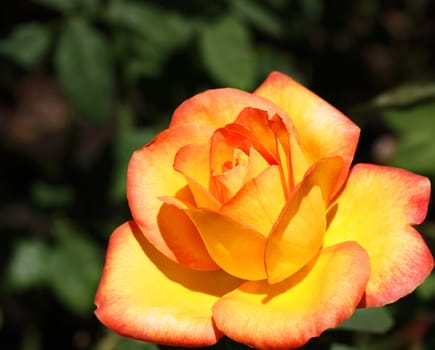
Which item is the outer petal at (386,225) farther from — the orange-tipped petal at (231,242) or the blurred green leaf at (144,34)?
the blurred green leaf at (144,34)

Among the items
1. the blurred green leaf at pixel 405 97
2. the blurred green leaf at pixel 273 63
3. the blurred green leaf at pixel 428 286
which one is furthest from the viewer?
the blurred green leaf at pixel 273 63

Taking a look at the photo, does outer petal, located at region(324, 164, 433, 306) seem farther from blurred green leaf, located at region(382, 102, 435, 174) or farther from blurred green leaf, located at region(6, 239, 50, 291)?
blurred green leaf, located at region(6, 239, 50, 291)

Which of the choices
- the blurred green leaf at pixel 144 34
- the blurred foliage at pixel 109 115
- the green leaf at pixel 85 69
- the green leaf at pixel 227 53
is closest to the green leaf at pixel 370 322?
the blurred foliage at pixel 109 115

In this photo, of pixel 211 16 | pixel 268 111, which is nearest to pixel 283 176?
pixel 268 111

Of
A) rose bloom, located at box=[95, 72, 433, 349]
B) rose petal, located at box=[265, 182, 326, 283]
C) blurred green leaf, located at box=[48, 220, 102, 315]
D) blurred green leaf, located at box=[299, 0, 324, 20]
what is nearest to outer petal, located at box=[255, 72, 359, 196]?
rose bloom, located at box=[95, 72, 433, 349]

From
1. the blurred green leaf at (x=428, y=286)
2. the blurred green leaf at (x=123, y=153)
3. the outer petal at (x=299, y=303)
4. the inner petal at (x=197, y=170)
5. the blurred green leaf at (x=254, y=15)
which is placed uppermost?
the inner petal at (x=197, y=170)

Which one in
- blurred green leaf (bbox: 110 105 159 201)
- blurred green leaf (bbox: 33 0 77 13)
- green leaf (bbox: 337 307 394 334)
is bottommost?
blurred green leaf (bbox: 110 105 159 201)

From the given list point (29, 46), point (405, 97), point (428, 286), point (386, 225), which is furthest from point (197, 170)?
point (29, 46)
